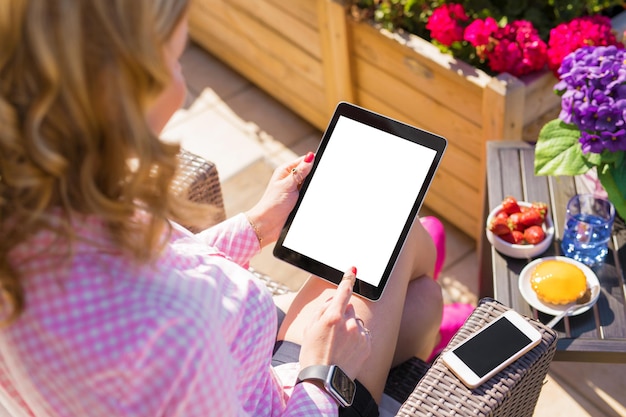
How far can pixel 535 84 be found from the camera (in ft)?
6.66

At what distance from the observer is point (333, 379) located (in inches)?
48.3

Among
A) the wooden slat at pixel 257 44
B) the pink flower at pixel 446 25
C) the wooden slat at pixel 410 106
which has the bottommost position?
the wooden slat at pixel 410 106

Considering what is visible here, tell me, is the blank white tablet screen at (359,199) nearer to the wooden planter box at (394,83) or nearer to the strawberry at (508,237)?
the strawberry at (508,237)

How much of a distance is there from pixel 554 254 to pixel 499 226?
0.15 meters

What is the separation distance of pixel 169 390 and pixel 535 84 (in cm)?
152

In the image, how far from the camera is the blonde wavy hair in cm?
73

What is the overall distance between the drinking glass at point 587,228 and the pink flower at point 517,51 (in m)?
0.53

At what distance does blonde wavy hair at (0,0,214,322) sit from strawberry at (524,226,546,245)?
1.02 m

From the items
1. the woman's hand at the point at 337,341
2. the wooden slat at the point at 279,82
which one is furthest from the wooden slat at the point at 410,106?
the woman's hand at the point at 337,341

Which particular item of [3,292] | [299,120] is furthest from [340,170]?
[299,120]

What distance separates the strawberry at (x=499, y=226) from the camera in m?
1.65

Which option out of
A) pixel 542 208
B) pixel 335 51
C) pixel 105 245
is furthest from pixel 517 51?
pixel 105 245

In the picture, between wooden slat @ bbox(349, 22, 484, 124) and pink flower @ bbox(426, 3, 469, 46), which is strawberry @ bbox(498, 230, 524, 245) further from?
pink flower @ bbox(426, 3, 469, 46)

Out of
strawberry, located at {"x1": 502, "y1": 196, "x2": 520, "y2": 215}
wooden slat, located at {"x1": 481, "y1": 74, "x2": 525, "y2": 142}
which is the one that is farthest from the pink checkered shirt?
wooden slat, located at {"x1": 481, "y1": 74, "x2": 525, "y2": 142}
